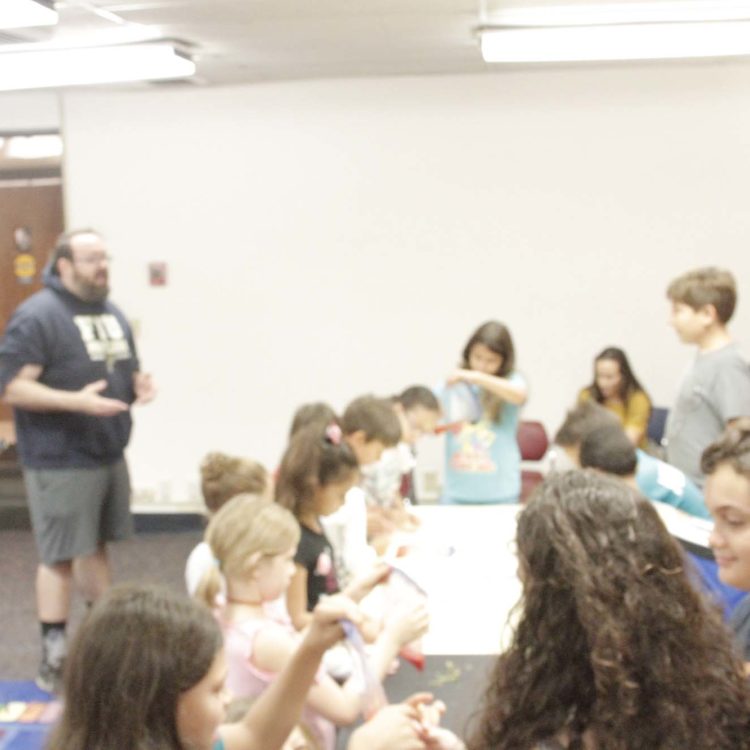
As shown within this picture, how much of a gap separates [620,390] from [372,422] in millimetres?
2492

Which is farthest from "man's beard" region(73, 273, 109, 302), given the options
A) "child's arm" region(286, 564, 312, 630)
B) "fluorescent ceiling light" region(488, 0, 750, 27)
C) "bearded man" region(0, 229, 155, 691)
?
"fluorescent ceiling light" region(488, 0, 750, 27)

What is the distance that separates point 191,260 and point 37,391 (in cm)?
269

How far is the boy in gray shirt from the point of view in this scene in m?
3.51

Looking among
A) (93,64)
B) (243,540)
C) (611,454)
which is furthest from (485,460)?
(93,64)

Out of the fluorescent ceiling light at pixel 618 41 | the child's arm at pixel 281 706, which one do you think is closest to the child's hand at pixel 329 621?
the child's arm at pixel 281 706

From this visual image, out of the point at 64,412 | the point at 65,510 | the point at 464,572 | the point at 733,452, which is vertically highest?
the point at 733,452

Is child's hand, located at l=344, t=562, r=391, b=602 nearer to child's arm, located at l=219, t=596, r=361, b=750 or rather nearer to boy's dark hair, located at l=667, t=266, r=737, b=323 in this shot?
child's arm, located at l=219, t=596, r=361, b=750

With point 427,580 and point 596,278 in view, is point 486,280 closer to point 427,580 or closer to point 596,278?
point 596,278

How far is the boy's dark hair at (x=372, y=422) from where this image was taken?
3412 mm

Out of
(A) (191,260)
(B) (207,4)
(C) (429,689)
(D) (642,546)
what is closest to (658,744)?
(D) (642,546)

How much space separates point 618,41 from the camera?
4332mm

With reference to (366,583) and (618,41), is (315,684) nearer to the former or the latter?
(366,583)

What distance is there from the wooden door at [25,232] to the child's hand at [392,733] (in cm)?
525

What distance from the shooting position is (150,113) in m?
6.12
